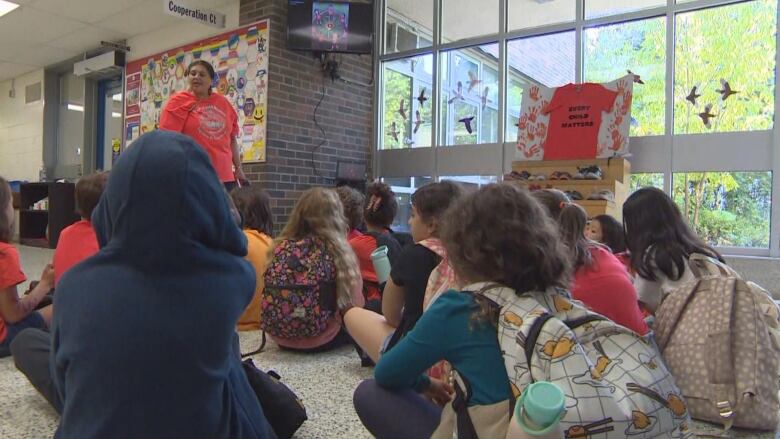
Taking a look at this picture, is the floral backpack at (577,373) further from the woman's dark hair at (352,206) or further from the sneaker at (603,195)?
the sneaker at (603,195)

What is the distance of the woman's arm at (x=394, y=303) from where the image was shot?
171 centimetres

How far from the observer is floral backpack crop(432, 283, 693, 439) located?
0.91 metres

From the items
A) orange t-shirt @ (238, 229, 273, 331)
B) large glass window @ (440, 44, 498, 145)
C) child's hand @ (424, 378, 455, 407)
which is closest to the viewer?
child's hand @ (424, 378, 455, 407)

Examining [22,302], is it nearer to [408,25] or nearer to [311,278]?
[311,278]

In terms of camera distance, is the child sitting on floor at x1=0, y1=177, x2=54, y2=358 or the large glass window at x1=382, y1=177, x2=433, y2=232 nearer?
the child sitting on floor at x1=0, y1=177, x2=54, y2=358

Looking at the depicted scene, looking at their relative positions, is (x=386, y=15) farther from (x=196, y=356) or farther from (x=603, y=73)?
→ (x=196, y=356)

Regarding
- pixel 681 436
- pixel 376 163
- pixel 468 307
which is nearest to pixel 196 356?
pixel 468 307

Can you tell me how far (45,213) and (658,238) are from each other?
7840mm

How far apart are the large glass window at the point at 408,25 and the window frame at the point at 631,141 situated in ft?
0.22

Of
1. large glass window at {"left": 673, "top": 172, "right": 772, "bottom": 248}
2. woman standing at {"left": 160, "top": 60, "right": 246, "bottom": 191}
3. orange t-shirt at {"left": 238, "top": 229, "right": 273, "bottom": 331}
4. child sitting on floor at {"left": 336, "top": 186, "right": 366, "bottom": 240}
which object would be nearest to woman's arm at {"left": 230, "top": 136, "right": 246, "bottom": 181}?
woman standing at {"left": 160, "top": 60, "right": 246, "bottom": 191}

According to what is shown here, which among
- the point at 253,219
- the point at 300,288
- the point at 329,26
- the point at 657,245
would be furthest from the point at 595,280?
the point at 329,26

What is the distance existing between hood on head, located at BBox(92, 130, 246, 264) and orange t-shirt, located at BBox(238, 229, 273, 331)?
1.62m

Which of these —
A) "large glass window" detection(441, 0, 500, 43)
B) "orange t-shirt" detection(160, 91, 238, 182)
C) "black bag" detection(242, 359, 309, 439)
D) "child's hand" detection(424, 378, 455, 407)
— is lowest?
"black bag" detection(242, 359, 309, 439)

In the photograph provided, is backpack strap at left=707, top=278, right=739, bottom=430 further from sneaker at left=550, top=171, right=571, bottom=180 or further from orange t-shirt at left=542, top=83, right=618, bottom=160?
orange t-shirt at left=542, top=83, right=618, bottom=160
